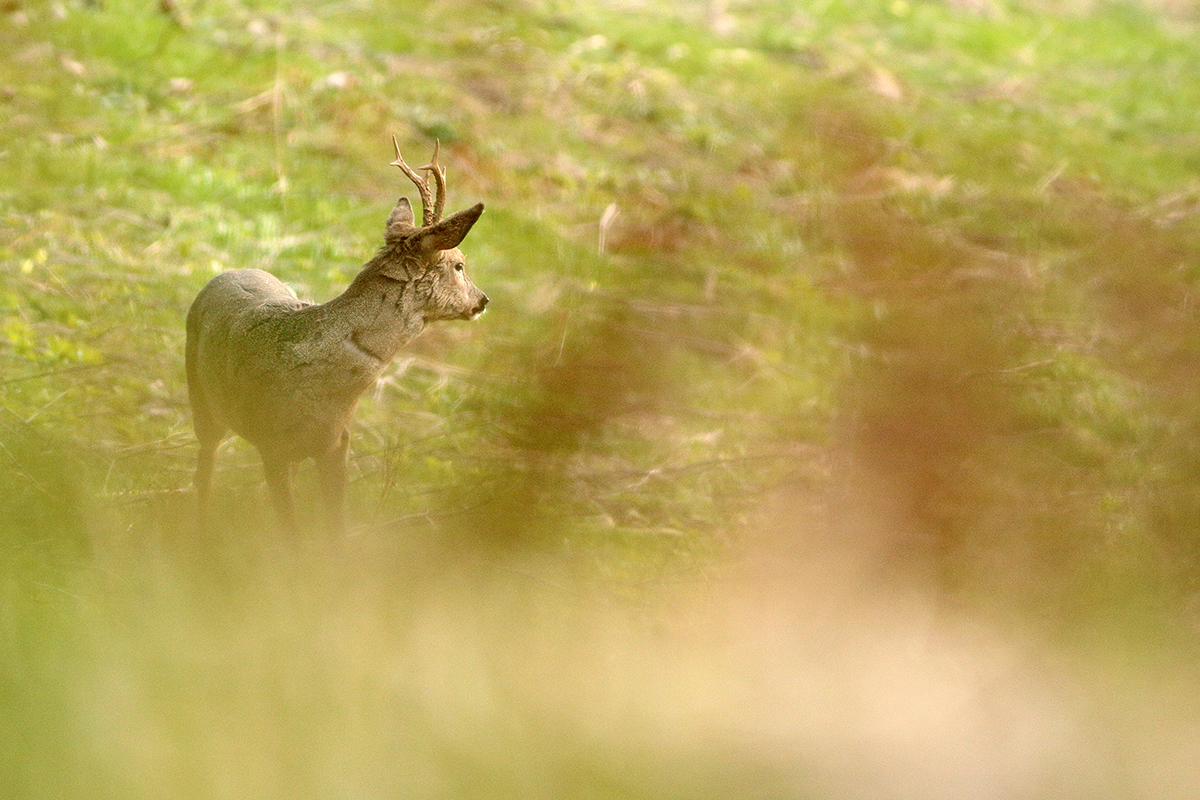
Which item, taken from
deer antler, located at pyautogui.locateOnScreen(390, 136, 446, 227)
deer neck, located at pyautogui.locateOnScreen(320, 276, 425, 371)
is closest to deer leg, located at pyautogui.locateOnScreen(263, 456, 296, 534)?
deer neck, located at pyautogui.locateOnScreen(320, 276, 425, 371)

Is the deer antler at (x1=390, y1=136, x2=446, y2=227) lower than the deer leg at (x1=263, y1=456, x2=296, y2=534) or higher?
higher

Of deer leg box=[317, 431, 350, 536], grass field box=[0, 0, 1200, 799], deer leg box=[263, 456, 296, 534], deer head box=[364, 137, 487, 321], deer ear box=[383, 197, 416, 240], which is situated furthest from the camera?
deer leg box=[317, 431, 350, 536]

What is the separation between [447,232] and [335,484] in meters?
0.93

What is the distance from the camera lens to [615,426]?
452 cm

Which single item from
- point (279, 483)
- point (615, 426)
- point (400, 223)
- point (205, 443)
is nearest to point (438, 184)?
point (400, 223)

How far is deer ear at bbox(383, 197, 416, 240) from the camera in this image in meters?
2.80

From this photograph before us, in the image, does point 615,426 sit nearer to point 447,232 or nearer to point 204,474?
point 204,474

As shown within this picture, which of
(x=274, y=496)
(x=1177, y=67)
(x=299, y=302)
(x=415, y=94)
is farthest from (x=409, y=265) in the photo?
(x=1177, y=67)

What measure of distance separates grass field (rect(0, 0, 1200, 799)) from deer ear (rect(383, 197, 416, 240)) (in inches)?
25.8

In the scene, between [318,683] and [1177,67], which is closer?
[318,683]

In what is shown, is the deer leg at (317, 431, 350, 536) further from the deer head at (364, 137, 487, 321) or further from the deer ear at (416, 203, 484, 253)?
the deer ear at (416, 203, 484, 253)

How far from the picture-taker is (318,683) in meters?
1.23

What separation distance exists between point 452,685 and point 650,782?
265 millimetres

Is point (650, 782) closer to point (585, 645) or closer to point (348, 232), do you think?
point (585, 645)
